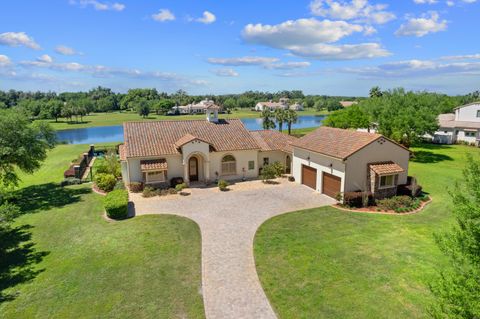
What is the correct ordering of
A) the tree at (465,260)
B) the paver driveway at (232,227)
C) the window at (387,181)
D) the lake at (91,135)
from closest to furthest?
the tree at (465,260) < the paver driveway at (232,227) < the window at (387,181) < the lake at (91,135)

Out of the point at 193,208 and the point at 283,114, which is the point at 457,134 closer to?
the point at 283,114

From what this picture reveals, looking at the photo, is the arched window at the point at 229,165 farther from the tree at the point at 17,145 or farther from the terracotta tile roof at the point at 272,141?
the tree at the point at 17,145

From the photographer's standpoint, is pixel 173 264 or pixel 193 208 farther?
pixel 193 208

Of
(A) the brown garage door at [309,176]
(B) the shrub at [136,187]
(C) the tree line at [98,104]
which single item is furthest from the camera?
(C) the tree line at [98,104]

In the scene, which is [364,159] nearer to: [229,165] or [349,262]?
[349,262]

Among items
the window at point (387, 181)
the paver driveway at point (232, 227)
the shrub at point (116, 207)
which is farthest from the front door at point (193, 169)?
the window at point (387, 181)

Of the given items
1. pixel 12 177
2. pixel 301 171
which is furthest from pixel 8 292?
pixel 301 171

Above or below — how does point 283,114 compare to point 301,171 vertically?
above
